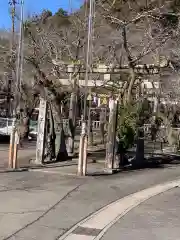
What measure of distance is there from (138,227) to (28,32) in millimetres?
17253

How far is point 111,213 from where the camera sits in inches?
360

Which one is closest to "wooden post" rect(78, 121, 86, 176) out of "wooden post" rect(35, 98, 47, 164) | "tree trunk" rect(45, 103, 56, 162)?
"wooden post" rect(35, 98, 47, 164)

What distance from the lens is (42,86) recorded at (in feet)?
61.5

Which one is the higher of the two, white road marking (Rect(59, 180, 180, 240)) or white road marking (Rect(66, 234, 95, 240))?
white road marking (Rect(59, 180, 180, 240))

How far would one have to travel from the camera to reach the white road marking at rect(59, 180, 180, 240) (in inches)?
295

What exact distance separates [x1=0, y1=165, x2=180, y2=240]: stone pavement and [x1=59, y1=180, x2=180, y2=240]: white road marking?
5.3 inches

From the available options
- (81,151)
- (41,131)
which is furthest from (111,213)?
(41,131)

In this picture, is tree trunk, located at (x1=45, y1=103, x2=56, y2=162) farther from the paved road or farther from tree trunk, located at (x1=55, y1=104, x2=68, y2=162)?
the paved road

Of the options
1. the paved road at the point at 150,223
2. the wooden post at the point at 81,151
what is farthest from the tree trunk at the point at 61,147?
the paved road at the point at 150,223

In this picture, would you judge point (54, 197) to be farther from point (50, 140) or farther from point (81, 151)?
point (50, 140)

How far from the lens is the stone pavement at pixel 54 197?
7.55 metres

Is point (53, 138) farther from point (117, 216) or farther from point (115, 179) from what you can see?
point (117, 216)

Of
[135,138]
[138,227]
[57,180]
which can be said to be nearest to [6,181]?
[57,180]

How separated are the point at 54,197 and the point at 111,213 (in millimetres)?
1646
